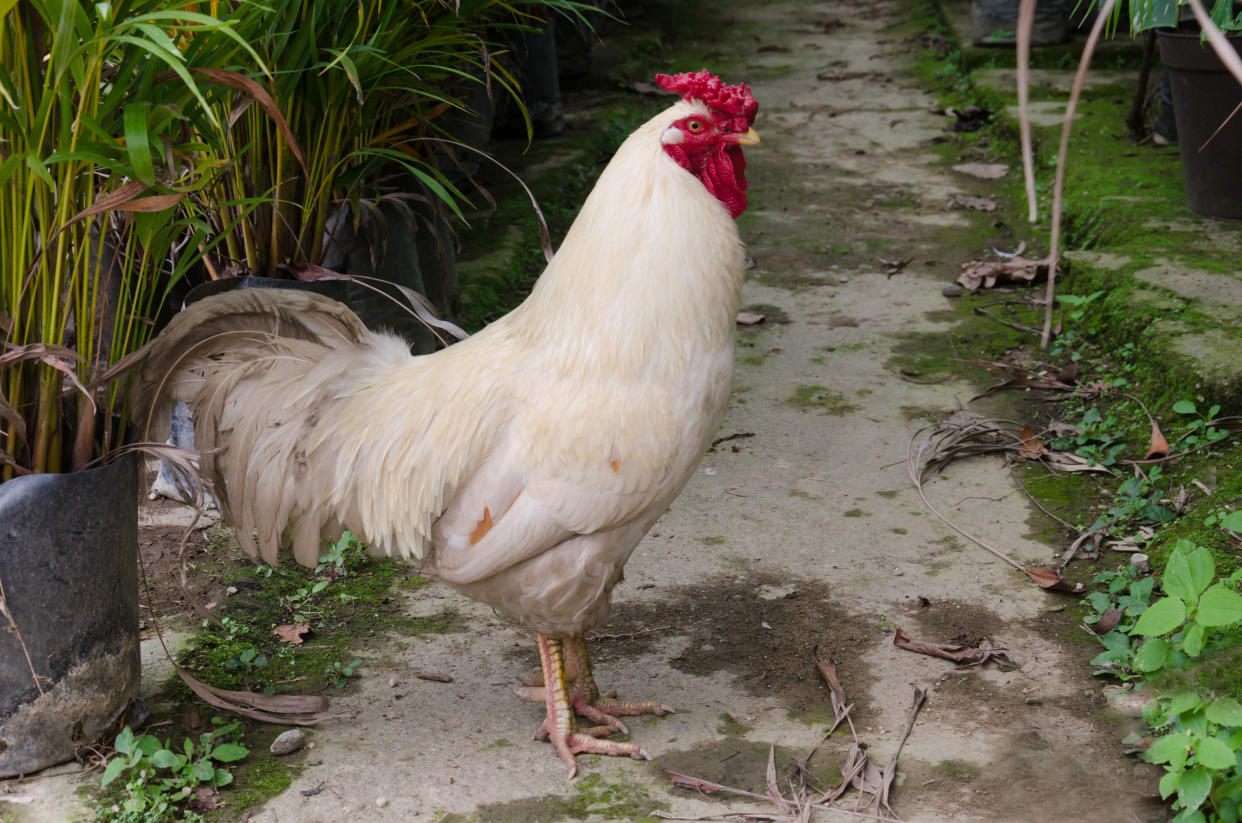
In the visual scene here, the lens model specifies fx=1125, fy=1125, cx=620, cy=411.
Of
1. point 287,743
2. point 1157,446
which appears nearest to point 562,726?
point 287,743

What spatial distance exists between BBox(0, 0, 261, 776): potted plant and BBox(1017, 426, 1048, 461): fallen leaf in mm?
3096

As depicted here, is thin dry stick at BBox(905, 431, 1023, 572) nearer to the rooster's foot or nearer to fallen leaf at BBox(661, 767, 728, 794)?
the rooster's foot

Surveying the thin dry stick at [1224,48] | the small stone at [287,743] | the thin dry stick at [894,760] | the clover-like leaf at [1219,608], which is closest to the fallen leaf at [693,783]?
the thin dry stick at [894,760]

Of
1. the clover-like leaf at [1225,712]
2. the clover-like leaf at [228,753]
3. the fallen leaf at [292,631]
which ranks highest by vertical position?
the clover-like leaf at [1225,712]

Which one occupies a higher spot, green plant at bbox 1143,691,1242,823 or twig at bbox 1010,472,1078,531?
green plant at bbox 1143,691,1242,823

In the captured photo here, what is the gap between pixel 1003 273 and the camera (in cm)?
586

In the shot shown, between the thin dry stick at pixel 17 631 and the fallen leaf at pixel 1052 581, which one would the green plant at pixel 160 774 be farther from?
the fallen leaf at pixel 1052 581

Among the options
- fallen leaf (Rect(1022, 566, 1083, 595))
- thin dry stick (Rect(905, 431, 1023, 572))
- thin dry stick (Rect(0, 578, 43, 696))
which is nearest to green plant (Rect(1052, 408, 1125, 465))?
thin dry stick (Rect(905, 431, 1023, 572))

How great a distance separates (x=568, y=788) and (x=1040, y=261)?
418 cm

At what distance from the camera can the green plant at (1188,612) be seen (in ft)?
8.66

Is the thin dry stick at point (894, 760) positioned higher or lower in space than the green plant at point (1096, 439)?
lower

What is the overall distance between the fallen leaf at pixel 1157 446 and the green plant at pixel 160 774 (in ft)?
10.5

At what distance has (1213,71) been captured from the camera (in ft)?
16.6

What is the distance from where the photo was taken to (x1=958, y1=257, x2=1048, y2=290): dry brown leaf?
5.80 metres
